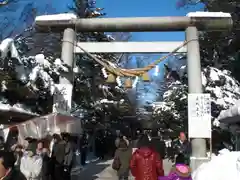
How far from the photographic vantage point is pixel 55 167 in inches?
352

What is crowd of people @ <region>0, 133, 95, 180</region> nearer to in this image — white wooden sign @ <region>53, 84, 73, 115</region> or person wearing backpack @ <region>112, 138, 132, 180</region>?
white wooden sign @ <region>53, 84, 73, 115</region>

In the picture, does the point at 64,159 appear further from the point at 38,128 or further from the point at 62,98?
the point at 62,98

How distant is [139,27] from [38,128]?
5474mm

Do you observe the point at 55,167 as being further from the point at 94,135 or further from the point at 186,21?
the point at 94,135

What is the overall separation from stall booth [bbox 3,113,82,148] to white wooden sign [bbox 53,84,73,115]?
1.13 metres

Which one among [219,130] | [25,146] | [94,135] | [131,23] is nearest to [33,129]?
[25,146]

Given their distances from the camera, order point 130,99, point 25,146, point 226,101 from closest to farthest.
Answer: point 25,146 → point 226,101 → point 130,99

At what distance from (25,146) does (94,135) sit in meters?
16.5

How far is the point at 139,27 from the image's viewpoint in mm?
11867

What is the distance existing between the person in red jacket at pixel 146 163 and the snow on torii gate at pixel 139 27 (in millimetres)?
5582

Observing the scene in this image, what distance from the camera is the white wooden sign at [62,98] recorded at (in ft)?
35.4

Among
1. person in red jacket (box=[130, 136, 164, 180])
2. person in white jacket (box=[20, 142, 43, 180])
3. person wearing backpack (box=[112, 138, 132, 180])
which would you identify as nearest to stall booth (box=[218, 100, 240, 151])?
person in red jacket (box=[130, 136, 164, 180])

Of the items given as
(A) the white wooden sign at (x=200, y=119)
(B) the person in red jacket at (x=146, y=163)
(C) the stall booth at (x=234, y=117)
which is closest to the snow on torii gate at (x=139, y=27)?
(A) the white wooden sign at (x=200, y=119)

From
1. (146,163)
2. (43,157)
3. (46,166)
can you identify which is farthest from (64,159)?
(146,163)
